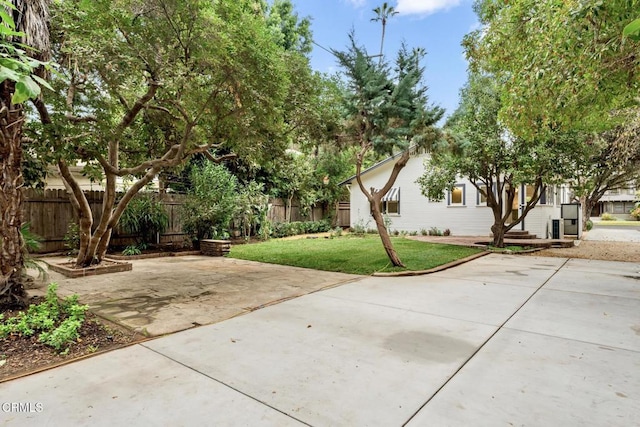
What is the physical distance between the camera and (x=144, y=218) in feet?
34.0

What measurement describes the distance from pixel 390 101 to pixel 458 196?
11.4 meters

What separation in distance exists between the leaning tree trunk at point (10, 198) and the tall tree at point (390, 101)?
5423mm

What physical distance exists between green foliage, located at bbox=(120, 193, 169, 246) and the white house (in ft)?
35.0

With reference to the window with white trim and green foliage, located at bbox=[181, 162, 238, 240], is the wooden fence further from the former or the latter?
the window with white trim

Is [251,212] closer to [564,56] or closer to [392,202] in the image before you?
[392,202]

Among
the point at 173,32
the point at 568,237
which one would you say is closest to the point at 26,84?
the point at 173,32

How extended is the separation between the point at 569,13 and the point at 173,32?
5.63m

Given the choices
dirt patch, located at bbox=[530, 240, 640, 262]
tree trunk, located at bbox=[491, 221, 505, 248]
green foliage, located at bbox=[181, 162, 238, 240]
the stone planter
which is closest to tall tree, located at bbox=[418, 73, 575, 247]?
tree trunk, located at bbox=[491, 221, 505, 248]

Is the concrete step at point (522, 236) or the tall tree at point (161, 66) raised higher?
the tall tree at point (161, 66)

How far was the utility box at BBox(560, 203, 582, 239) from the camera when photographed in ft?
52.3

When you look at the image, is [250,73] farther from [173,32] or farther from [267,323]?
[267,323]

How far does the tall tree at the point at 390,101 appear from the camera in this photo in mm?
6836

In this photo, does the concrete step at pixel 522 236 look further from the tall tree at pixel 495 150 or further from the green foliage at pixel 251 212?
the green foliage at pixel 251 212

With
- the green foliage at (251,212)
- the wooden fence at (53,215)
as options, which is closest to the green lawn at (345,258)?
the green foliage at (251,212)
